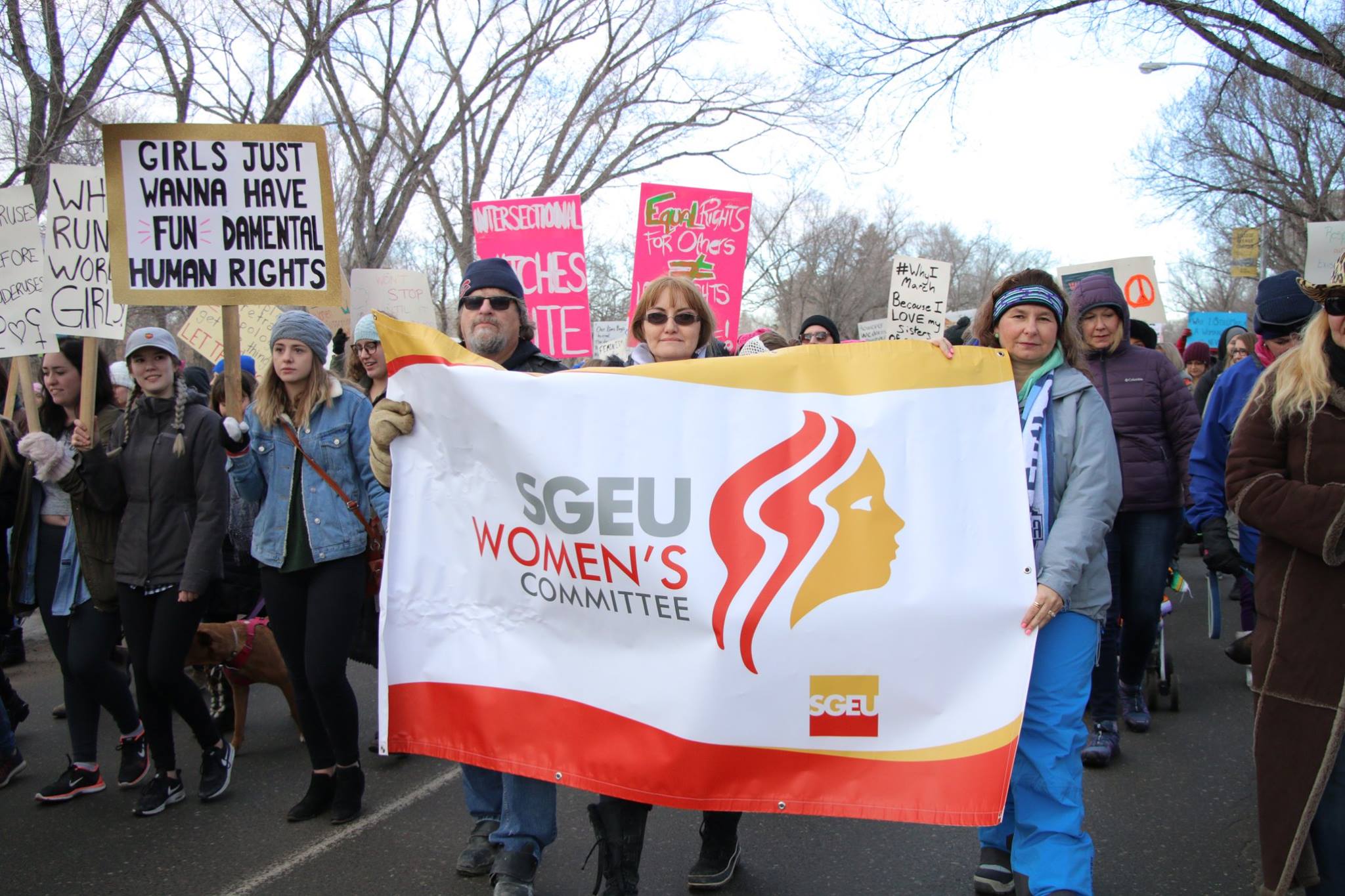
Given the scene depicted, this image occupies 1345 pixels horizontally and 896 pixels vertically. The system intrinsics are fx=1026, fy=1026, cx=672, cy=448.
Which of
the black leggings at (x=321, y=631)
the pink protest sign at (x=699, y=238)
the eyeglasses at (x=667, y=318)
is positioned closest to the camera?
the eyeglasses at (x=667, y=318)

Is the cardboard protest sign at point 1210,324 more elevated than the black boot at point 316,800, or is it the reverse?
the cardboard protest sign at point 1210,324

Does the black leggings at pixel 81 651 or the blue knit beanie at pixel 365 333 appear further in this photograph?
the blue knit beanie at pixel 365 333

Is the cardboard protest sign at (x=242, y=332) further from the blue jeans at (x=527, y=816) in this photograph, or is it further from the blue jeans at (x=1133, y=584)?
the blue jeans at (x=1133, y=584)

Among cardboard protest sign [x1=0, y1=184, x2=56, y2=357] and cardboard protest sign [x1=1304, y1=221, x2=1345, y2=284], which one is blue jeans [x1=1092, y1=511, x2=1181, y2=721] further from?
cardboard protest sign [x1=0, y1=184, x2=56, y2=357]

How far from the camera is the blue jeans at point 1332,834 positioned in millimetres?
2697

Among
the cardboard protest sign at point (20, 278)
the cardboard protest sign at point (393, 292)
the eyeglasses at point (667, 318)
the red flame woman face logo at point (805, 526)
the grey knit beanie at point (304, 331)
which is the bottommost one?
the red flame woman face logo at point (805, 526)

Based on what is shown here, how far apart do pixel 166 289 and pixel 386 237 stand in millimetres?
17543

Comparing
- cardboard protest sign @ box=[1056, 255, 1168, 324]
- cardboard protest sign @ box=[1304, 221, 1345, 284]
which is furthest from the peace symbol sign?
cardboard protest sign @ box=[1304, 221, 1345, 284]

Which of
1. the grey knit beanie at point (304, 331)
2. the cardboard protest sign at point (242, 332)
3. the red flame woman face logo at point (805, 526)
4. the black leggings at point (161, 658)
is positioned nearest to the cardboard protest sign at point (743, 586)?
the red flame woman face logo at point (805, 526)

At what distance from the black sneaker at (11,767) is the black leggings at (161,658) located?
3.28 ft

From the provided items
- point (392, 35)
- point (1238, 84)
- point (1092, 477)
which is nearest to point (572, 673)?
point (1092, 477)

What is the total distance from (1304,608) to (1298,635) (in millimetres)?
74

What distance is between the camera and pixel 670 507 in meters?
2.98

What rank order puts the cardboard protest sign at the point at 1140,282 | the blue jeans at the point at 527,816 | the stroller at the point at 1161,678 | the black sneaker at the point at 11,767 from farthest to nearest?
the cardboard protest sign at the point at 1140,282 < the stroller at the point at 1161,678 < the black sneaker at the point at 11,767 < the blue jeans at the point at 527,816
